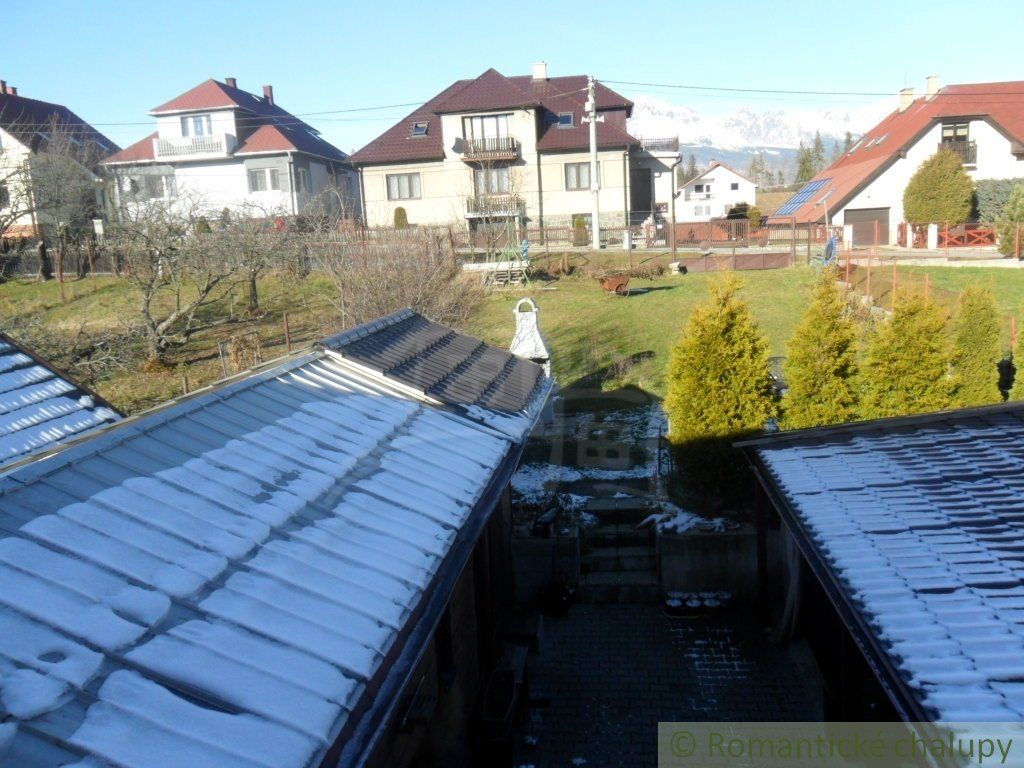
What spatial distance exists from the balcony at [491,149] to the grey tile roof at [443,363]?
28.3 m

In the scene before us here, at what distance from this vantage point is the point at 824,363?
10719mm

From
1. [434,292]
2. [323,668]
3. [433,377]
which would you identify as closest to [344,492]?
[323,668]

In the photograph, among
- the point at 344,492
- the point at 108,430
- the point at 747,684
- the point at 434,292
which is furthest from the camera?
the point at 434,292

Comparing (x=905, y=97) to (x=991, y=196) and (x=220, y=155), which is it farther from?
(x=220, y=155)

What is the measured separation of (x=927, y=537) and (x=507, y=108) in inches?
1393

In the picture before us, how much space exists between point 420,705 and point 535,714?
2.69 m

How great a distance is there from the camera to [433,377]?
8.61 m

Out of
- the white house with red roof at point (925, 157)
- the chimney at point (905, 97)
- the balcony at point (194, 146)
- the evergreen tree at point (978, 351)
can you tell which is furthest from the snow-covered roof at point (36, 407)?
the chimney at point (905, 97)

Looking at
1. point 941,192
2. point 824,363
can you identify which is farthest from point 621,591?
point 941,192

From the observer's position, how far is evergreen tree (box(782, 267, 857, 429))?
1067 centimetres

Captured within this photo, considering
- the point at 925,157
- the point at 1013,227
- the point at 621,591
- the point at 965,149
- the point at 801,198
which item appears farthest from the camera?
the point at 801,198

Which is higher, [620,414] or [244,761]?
[244,761]

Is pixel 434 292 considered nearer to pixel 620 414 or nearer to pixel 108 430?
pixel 620 414

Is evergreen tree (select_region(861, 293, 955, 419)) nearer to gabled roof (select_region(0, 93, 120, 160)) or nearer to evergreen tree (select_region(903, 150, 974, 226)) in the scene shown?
evergreen tree (select_region(903, 150, 974, 226))
